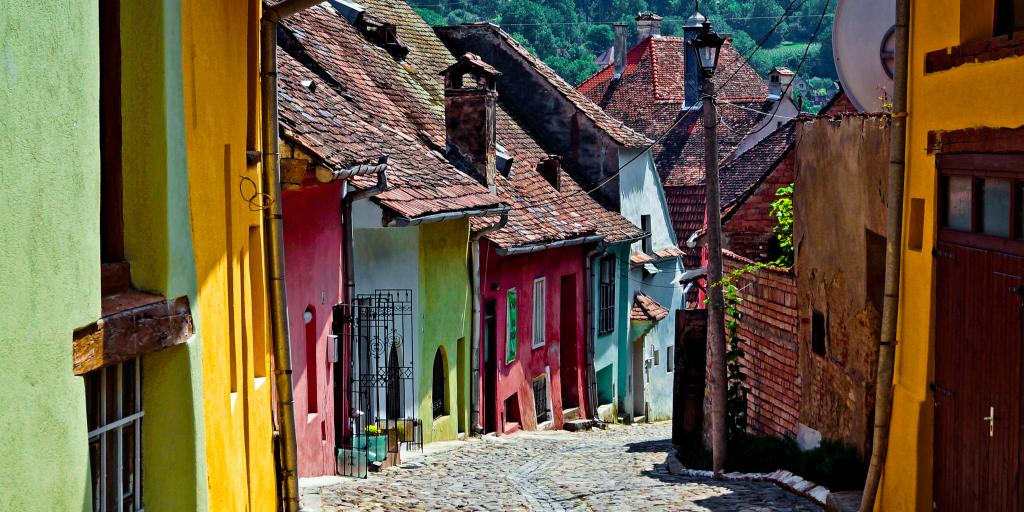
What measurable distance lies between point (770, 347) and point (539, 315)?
40.6 ft

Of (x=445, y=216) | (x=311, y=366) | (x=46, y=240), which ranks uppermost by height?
(x=46, y=240)

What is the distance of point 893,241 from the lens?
32.9 ft

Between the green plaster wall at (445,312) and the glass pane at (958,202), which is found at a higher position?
the glass pane at (958,202)

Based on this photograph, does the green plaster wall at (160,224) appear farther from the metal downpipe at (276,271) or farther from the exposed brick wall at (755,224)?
the exposed brick wall at (755,224)

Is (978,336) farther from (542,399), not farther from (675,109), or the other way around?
(675,109)

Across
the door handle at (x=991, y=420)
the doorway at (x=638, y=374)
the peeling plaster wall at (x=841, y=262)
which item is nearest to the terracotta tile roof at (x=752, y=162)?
the doorway at (x=638, y=374)

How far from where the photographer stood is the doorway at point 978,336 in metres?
8.33

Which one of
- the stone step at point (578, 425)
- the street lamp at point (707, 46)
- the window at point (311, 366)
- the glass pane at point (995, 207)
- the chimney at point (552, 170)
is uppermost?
the street lamp at point (707, 46)

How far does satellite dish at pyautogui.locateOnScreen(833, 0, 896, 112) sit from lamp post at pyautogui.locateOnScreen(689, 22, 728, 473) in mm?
3447

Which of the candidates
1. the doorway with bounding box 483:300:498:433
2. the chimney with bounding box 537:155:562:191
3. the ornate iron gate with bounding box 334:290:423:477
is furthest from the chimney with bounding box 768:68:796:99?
the ornate iron gate with bounding box 334:290:423:477

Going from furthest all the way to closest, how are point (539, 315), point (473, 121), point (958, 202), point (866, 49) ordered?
point (539, 315) → point (473, 121) → point (866, 49) → point (958, 202)

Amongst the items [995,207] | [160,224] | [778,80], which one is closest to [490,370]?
[995,207]

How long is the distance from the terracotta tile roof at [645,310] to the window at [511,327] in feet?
27.0

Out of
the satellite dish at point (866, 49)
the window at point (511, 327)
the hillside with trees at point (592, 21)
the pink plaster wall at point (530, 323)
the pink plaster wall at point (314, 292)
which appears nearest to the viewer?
the satellite dish at point (866, 49)
